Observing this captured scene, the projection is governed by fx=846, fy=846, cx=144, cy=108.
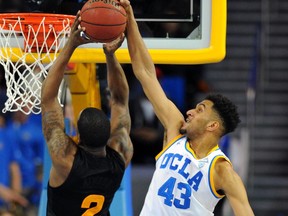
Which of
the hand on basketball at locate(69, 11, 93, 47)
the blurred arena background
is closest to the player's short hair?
the hand on basketball at locate(69, 11, 93, 47)

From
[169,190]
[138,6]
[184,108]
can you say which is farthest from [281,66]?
[169,190]

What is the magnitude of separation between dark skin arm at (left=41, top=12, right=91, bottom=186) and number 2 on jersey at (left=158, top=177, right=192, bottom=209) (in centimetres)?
60

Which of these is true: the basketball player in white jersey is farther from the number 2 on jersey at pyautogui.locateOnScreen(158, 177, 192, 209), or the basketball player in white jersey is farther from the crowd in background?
the crowd in background

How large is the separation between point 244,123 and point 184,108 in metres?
0.93

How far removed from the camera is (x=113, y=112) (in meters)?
5.06

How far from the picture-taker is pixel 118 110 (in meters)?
5.05

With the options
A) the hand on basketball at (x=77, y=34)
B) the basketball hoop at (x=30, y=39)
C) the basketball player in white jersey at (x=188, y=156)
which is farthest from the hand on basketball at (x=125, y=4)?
the basketball hoop at (x=30, y=39)

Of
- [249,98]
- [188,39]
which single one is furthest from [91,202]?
[249,98]

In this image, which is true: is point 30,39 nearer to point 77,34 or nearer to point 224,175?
point 77,34

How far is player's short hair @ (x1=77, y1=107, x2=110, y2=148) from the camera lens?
462 cm

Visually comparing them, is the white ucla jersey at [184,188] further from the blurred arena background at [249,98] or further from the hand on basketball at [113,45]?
the blurred arena background at [249,98]

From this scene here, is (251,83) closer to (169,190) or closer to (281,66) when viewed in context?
(281,66)

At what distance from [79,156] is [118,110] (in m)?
0.47

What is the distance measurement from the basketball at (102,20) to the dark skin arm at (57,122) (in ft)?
0.30
